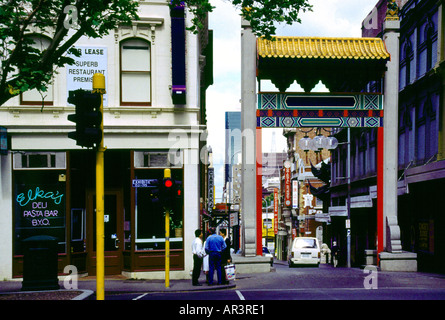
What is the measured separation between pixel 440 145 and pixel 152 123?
1157cm

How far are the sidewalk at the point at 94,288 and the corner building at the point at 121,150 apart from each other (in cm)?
83

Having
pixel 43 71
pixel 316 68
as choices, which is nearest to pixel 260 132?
pixel 316 68

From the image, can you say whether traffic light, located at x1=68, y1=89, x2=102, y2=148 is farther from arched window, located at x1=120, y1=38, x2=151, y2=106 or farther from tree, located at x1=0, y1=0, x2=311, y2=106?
arched window, located at x1=120, y1=38, x2=151, y2=106

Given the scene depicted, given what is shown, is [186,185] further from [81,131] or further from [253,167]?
[81,131]

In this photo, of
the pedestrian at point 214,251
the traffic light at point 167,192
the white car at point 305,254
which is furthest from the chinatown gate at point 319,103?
the white car at point 305,254

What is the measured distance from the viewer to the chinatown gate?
2161cm

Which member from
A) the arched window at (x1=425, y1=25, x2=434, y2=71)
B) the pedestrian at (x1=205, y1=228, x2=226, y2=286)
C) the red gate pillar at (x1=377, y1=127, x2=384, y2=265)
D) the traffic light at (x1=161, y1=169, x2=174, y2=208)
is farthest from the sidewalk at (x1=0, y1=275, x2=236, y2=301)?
the arched window at (x1=425, y1=25, x2=434, y2=71)

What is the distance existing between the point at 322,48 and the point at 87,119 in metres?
14.3

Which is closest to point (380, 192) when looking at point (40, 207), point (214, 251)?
point (214, 251)

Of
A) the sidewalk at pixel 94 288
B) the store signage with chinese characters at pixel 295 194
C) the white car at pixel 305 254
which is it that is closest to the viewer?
the sidewalk at pixel 94 288

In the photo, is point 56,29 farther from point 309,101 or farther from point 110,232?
point 309,101

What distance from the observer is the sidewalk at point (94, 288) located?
13000mm

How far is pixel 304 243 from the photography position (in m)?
33.7

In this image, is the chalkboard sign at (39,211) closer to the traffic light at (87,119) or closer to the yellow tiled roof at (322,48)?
the yellow tiled roof at (322,48)
